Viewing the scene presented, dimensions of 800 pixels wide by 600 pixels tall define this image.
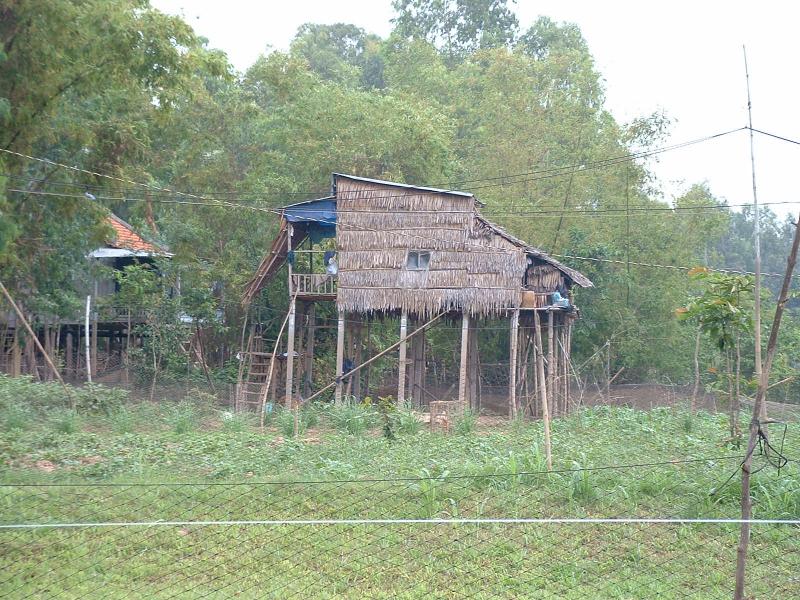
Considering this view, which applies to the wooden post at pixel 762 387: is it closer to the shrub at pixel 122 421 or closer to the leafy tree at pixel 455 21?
the shrub at pixel 122 421

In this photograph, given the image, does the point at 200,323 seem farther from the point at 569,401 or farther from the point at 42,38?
the point at 42,38

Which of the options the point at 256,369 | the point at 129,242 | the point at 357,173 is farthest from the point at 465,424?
the point at 129,242

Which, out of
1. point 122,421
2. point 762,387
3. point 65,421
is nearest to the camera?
point 762,387

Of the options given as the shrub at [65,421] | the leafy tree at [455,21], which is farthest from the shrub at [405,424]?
the leafy tree at [455,21]

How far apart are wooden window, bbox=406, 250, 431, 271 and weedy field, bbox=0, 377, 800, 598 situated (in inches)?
305

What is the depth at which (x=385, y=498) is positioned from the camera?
9.64 meters

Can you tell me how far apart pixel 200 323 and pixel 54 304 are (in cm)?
400

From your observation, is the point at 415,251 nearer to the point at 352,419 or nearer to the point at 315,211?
the point at 315,211

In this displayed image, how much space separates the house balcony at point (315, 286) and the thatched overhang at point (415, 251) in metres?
0.76

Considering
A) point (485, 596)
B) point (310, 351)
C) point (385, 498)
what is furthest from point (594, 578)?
point (310, 351)

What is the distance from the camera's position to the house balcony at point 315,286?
2122cm

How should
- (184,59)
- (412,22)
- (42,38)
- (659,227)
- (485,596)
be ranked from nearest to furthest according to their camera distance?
(485,596)
(42,38)
(184,59)
(659,227)
(412,22)

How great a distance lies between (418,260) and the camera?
20.6 metres

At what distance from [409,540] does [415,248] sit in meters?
12.2
